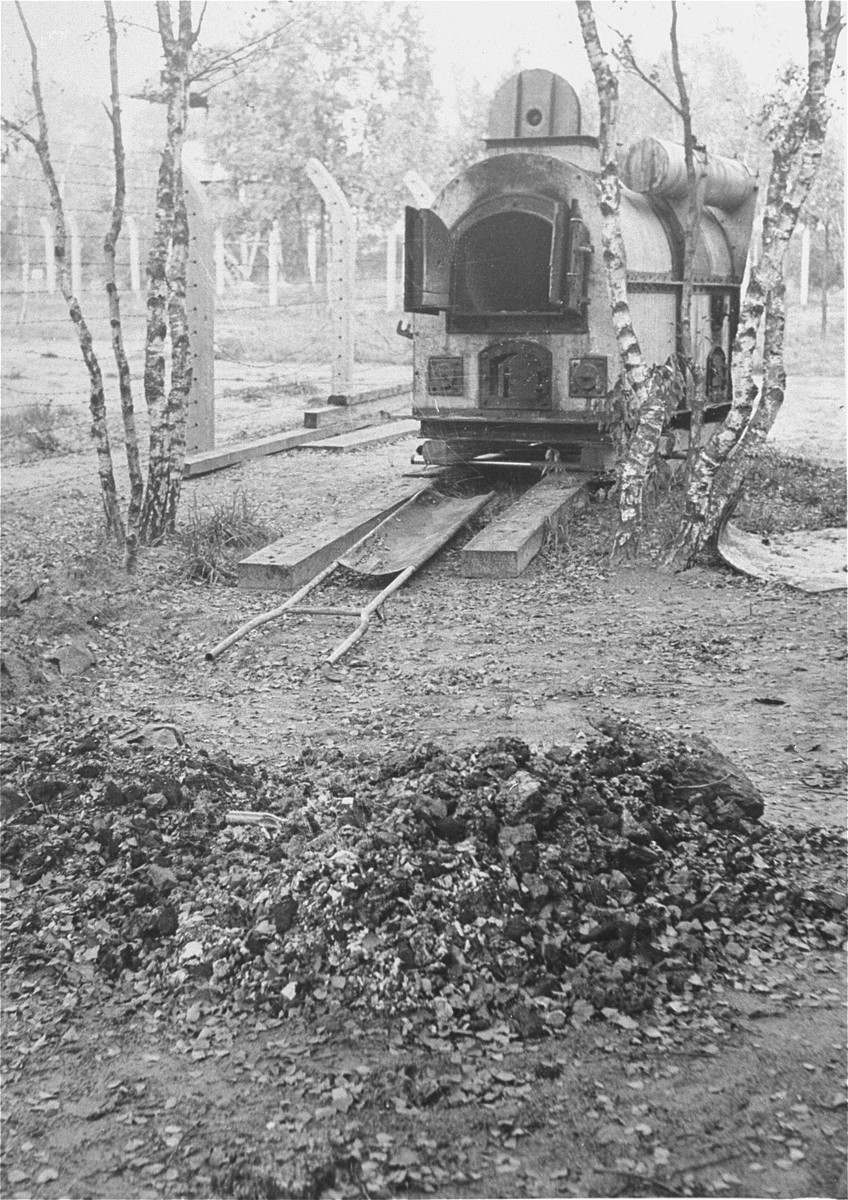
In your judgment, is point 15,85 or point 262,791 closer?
point 262,791

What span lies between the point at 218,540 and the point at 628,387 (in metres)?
2.75

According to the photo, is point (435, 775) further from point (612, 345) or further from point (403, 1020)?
point (612, 345)

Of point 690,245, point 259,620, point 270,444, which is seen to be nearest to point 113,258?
point 259,620

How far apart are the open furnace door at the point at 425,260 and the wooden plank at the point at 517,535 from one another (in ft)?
5.30

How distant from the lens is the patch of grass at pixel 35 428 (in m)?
12.6

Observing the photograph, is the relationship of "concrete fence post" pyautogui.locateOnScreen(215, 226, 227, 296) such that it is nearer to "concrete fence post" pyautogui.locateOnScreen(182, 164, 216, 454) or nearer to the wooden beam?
the wooden beam

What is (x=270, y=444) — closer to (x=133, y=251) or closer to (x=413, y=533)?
(x=413, y=533)

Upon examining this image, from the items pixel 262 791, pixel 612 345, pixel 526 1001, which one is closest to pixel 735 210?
pixel 612 345

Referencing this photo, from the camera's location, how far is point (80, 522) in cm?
945

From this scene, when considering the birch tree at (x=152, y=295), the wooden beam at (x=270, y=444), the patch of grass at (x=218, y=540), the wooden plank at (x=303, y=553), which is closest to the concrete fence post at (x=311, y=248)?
the wooden beam at (x=270, y=444)

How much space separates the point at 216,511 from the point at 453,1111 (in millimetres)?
6249

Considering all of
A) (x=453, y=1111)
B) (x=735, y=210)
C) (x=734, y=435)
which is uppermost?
(x=735, y=210)

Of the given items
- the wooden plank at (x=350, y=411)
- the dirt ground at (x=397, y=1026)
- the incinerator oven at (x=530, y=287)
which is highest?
the incinerator oven at (x=530, y=287)

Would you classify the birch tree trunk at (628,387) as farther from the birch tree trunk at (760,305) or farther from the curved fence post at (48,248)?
the curved fence post at (48,248)
